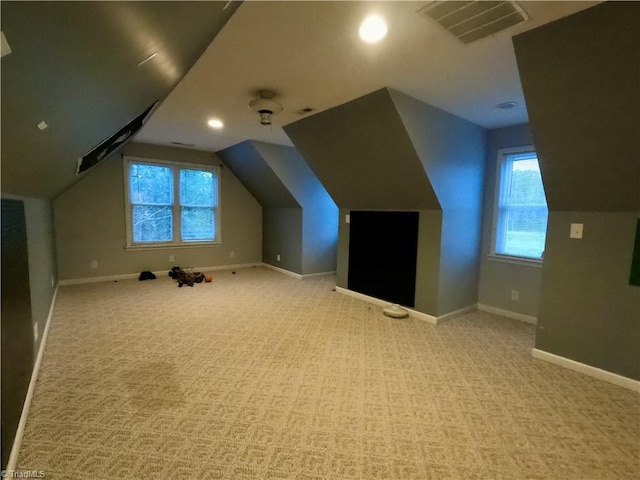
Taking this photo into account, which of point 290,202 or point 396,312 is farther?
point 290,202

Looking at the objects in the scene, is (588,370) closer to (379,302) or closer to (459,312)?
(459,312)

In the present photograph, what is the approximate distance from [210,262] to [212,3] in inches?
201

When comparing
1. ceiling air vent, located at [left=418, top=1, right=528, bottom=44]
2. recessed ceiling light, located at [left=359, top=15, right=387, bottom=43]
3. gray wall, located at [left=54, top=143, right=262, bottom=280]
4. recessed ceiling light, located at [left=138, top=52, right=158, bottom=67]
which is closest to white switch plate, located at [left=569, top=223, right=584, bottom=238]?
ceiling air vent, located at [left=418, top=1, right=528, bottom=44]

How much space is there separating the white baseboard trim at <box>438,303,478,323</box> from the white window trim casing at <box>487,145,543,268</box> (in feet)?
2.18

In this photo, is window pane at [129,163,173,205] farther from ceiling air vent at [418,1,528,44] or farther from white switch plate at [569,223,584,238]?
white switch plate at [569,223,584,238]

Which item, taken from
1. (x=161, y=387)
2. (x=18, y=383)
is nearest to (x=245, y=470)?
(x=161, y=387)

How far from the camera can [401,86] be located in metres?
2.51

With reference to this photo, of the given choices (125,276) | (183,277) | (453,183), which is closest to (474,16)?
(453,183)

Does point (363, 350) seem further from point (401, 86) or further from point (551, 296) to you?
point (401, 86)

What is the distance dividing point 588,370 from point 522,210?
1.79 meters

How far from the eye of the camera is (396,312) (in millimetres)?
3516

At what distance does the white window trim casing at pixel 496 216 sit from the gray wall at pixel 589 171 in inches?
39.0

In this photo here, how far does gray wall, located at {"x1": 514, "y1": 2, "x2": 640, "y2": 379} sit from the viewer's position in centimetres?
165

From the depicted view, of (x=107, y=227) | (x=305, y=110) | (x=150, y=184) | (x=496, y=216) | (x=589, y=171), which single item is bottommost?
(x=107, y=227)
